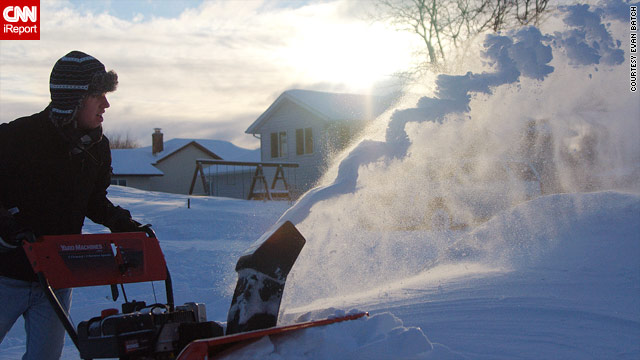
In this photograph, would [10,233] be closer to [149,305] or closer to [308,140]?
[149,305]

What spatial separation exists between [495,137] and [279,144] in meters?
19.4

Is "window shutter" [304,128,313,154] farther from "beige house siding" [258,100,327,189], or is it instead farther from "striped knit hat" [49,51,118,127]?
"striped knit hat" [49,51,118,127]

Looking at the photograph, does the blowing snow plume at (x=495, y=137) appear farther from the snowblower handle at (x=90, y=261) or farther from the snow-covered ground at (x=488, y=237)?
the snowblower handle at (x=90, y=261)

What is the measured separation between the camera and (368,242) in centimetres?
819

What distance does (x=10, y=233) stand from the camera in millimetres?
2455

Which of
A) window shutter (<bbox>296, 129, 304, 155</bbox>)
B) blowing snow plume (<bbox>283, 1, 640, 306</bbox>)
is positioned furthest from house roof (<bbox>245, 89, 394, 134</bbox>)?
blowing snow plume (<bbox>283, 1, 640, 306</bbox>)

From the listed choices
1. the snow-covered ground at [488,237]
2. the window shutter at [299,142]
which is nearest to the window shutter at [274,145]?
the window shutter at [299,142]

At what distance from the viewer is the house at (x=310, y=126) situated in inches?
888

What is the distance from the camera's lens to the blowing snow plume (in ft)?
17.6

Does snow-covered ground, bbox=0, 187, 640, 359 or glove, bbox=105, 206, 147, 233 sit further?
glove, bbox=105, 206, 147, 233

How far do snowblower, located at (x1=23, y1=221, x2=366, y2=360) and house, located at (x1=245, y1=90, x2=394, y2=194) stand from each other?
1744 centimetres

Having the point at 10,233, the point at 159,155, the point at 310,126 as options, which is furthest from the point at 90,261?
the point at 159,155

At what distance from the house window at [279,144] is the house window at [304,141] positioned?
1107mm

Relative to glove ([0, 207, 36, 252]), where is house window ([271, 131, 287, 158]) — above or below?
above
